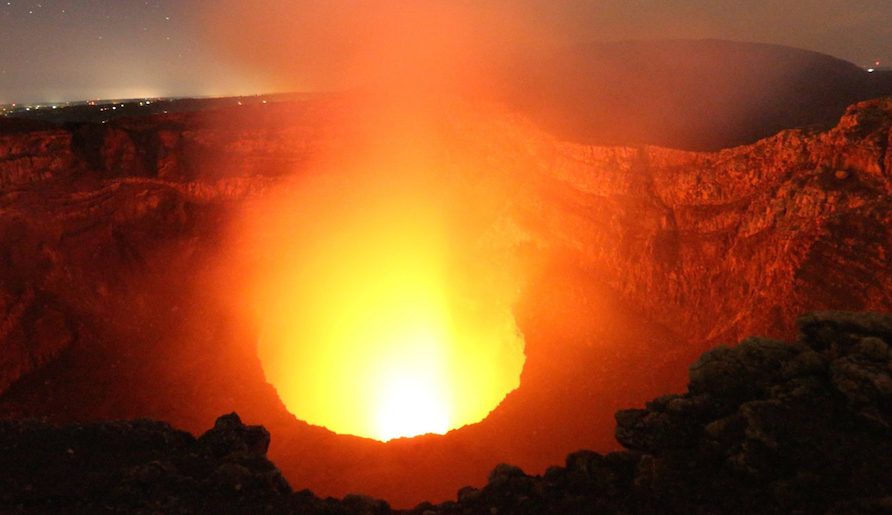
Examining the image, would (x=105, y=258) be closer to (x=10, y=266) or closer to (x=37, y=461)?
(x=10, y=266)

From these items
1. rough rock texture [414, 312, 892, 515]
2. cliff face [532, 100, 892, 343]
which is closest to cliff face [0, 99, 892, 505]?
cliff face [532, 100, 892, 343]

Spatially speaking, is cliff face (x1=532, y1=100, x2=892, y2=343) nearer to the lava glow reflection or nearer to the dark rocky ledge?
the dark rocky ledge

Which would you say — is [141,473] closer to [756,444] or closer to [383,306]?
[756,444]

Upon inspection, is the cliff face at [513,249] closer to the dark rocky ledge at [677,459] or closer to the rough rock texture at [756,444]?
the rough rock texture at [756,444]

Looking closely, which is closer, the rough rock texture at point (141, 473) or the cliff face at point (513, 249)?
the rough rock texture at point (141, 473)

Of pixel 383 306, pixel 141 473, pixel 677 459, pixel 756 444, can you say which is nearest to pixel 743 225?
pixel 756 444

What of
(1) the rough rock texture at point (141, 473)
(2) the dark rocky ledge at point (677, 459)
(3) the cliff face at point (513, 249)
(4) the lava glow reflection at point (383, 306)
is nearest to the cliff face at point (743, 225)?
(3) the cliff face at point (513, 249)
